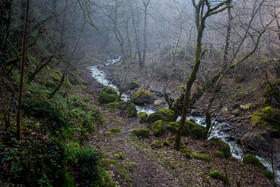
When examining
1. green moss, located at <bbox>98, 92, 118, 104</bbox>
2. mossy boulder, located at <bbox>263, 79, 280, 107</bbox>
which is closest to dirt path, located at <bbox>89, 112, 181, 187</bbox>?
green moss, located at <bbox>98, 92, 118, 104</bbox>

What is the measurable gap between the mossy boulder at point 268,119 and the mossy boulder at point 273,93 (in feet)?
2.56

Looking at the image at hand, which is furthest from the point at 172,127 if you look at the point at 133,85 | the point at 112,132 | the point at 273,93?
the point at 133,85

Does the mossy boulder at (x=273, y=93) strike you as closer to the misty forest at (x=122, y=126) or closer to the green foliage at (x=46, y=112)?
the misty forest at (x=122, y=126)

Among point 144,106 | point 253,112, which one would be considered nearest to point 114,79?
point 144,106

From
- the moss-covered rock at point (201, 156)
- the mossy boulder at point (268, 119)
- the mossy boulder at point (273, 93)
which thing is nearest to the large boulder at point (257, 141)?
the mossy boulder at point (268, 119)

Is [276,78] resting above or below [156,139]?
above

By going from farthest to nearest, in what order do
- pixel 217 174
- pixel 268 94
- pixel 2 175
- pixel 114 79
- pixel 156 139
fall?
1. pixel 114 79
2. pixel 268 94
3. pixel 156 139
4. pixel 217 174
5. pixel 2 175

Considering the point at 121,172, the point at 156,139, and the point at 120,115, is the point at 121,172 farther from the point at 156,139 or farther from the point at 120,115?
the point at 120,115

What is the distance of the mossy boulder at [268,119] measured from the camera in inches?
429

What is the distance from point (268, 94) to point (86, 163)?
14.3m

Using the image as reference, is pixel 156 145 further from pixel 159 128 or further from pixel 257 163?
pixel 257 163

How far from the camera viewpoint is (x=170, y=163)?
7.63 meters

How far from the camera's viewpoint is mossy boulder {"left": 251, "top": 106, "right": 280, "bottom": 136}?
429 inches

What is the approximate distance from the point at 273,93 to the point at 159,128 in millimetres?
9257
